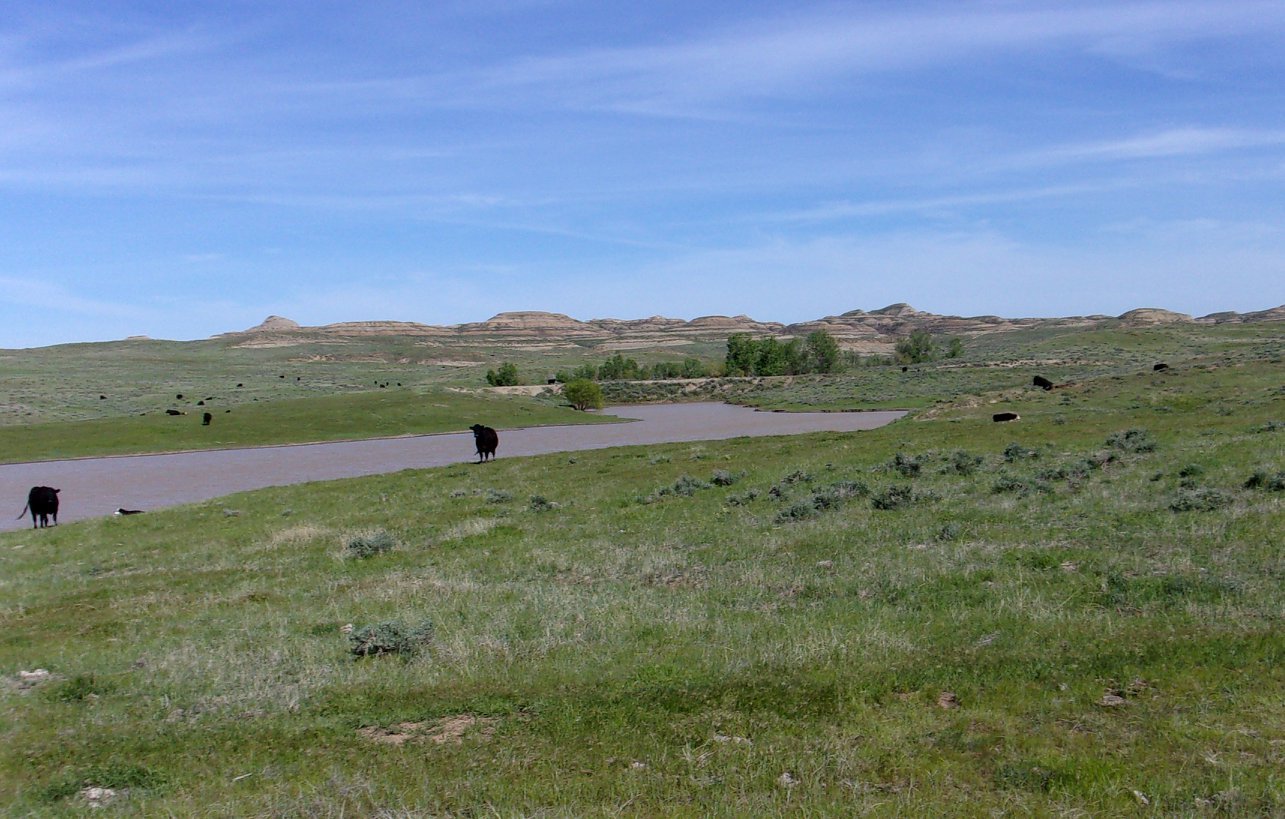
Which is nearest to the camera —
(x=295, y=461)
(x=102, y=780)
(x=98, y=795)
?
(x=98, y=795)

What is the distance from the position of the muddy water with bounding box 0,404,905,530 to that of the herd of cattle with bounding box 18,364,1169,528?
1.17 m

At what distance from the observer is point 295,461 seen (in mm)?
55219

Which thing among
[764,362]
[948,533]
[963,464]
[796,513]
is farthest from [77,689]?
[764,362]

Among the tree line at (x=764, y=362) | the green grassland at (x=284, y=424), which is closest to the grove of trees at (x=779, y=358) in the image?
the tree line at (x=764, y=362)

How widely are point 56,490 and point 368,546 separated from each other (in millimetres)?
19651

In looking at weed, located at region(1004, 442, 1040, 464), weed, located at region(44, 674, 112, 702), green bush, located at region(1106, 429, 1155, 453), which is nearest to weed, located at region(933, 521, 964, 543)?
weed, located at region(1004, 442, 1040, 464)

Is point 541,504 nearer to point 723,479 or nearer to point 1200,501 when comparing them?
point 723,479

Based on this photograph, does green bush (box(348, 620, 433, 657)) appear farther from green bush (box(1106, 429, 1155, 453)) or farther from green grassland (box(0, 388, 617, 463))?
green grassland (box(0, 388, 617, 463))

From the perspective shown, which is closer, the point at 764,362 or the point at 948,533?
the point at 948,533

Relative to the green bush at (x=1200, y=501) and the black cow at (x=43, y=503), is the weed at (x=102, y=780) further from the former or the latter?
the black cow at (x=43, y=503)

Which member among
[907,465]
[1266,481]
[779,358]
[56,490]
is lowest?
[56,490]

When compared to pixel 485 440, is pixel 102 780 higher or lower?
higher

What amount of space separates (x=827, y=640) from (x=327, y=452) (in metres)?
56.7

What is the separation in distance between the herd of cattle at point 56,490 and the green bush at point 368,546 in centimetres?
1767
